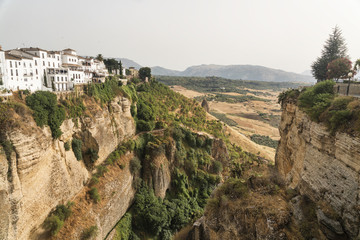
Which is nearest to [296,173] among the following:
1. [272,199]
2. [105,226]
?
[272,199]

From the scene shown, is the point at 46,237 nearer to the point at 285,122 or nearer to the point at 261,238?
the point at 261,238

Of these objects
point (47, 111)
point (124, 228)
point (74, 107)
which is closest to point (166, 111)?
point (74, 107)

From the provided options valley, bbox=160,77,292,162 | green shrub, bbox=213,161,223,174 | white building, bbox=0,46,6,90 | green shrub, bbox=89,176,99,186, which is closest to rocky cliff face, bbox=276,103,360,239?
green shrub, bbox=213,161,223,174

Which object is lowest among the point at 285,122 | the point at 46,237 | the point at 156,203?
the point at 156,203

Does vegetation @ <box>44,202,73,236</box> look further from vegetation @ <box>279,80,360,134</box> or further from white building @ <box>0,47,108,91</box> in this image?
vegetation @ <box>279,80,360,134</box>

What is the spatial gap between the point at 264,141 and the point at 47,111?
61.9 metres

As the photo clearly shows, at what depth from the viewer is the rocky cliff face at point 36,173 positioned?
50.3ft

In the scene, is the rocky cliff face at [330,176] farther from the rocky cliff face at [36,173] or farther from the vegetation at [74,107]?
the vegetation at [74,107]

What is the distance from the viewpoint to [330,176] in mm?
12492

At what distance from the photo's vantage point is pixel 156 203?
2952 centimetres

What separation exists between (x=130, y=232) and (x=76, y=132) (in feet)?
47.8

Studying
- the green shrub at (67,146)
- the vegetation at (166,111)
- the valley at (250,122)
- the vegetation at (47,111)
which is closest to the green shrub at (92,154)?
the green shrub at (67,146)

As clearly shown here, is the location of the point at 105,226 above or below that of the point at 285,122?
below

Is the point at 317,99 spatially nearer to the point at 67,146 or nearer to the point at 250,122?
the point at 67,146
